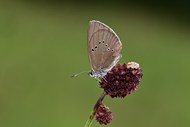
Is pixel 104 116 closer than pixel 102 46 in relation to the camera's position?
Yes

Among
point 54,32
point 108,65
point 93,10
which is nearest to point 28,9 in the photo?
point 54,32

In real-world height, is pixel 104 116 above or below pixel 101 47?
below

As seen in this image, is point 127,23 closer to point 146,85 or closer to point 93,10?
point 93,10

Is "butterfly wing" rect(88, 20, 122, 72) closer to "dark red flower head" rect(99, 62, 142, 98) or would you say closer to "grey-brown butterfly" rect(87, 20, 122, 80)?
"grey-brown butterfly" rect(87, 20, 122, 80)

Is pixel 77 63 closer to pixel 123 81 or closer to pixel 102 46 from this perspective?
pixel 102 46

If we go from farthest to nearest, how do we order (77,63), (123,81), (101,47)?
(77,63), (101,47), (123,81)

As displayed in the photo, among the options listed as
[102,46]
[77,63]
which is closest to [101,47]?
[102,46]

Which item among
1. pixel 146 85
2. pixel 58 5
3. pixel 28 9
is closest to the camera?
pixel 146 85
